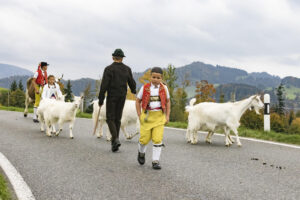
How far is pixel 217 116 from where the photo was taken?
8.78 m

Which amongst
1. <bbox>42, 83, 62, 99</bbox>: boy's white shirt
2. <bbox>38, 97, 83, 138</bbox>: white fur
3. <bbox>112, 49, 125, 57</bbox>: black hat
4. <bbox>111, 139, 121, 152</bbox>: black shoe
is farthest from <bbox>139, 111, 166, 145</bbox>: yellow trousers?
<bbox>42, 83, 62, 99</bbox>: boy's white shirt

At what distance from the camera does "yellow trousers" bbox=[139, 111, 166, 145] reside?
5.77 metres

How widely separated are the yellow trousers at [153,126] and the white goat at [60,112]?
391 centimetres

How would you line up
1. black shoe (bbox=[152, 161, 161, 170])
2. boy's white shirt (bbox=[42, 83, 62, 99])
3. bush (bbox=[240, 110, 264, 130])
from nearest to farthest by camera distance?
black shoe (bbox=[152, 161, 161, 170]) → boy's white shirt (bbox=[42, 83, 62, 99]) → bush (bbox=[240, 110, 264, 130])

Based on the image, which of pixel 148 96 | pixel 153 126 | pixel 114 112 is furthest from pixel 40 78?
pixel 153 126

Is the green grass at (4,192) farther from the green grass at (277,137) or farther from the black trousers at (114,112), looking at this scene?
the green grass at (277,137)

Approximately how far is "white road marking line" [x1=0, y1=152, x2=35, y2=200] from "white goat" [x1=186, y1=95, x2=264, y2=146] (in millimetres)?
4576

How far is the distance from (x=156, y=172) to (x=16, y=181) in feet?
6.63

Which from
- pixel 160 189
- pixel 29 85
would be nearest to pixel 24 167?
pixel 160 189

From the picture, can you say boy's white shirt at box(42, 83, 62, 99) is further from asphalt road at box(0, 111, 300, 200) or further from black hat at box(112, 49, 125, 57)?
black hat at box(112, 49, 125, 57)

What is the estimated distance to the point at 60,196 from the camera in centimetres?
403

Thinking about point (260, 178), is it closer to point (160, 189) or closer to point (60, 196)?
point (160, 189)

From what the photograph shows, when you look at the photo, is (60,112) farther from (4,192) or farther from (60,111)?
(4,192)

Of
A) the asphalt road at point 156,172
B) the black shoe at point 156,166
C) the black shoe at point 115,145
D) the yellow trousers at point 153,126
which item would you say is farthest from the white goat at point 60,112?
the black shoe at point 156,166
